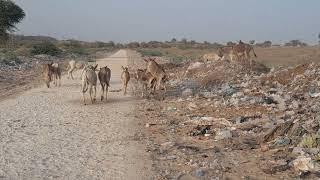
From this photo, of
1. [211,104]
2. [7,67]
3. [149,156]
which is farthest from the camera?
[7,67]

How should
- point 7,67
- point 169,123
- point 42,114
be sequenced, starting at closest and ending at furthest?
point 169,123 < point 42,114 < point 7,67

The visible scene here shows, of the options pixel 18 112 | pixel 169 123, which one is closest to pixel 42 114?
pixel 18 112

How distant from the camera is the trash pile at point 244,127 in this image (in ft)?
33.4

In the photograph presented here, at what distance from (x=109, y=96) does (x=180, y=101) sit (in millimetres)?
3428

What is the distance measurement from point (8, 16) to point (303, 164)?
61.1 metres

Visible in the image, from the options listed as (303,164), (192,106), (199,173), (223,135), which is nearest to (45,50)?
(192,106)

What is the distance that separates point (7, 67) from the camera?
3525 centimetres

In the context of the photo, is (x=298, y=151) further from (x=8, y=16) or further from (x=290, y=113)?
(x=8, y=16)

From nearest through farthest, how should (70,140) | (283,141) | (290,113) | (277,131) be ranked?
1. (283,141)
2. (277,131)
3. (70,140)
4. (290,113)

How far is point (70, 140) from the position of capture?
1262 cm

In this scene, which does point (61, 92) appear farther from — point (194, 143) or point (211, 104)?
point (194, 143)

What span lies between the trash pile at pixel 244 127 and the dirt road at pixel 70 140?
0.64 m

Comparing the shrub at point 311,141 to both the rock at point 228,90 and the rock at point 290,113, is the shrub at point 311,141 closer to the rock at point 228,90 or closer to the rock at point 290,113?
the rock at point 290,113

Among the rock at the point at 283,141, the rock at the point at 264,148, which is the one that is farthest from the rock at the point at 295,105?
the rock at the point at 264,148
